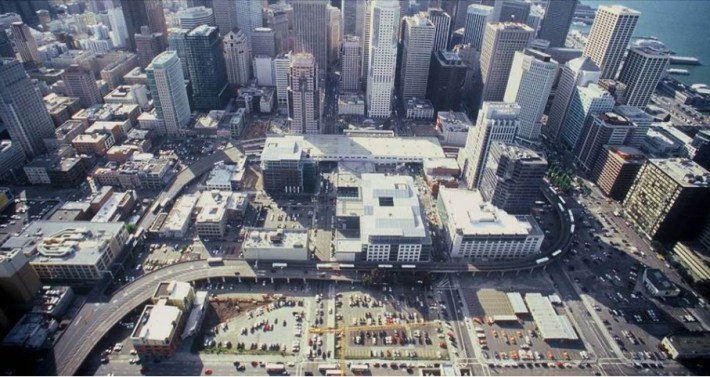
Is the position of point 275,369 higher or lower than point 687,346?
lower

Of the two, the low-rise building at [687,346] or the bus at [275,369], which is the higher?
the low-rise building at [687,346]

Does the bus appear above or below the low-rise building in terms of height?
below

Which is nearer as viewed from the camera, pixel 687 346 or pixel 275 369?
pixel 275 369

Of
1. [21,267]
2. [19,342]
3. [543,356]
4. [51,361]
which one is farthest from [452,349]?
[21,267]

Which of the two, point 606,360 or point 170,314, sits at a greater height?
point 170,314

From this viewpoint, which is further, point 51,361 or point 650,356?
point 650,356

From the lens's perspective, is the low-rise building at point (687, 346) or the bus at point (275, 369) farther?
the low-rise building at point (687, 346)

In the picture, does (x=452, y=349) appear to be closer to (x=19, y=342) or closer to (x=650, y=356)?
(x=650, y=356)

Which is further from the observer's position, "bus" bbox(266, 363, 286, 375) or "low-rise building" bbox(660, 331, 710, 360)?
"low-rise building" bbox(660, 331, 710, 360)
